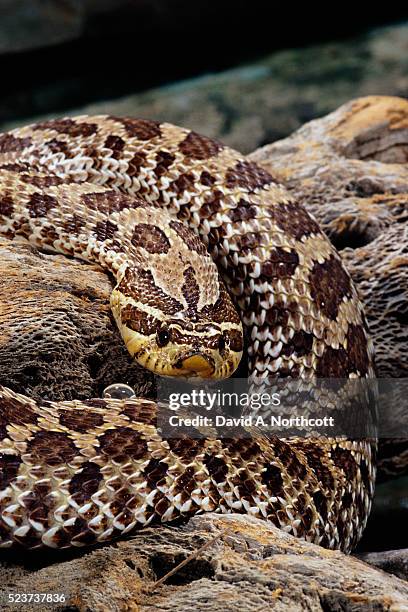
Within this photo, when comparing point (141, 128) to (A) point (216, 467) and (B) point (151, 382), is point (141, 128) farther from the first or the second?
(A) point (216, 467)

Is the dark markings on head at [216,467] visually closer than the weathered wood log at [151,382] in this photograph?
No

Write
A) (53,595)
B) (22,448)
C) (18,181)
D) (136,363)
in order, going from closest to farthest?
(53,595), (22,448), (136,363), (18,181)

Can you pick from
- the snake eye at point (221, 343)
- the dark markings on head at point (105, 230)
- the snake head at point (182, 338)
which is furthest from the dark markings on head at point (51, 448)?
the dark markings on head at point (105, 230)

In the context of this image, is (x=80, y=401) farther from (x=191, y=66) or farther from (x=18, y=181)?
(x=191, y=66)

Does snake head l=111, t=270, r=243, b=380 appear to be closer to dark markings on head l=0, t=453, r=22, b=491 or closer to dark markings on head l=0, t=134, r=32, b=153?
dark markings on head l=0, t=453, r=22, b=491

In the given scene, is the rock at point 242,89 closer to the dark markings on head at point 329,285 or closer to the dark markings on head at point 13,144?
the dark markings on head at point 13,144

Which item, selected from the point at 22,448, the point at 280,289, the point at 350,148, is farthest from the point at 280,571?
the point at 350,148
